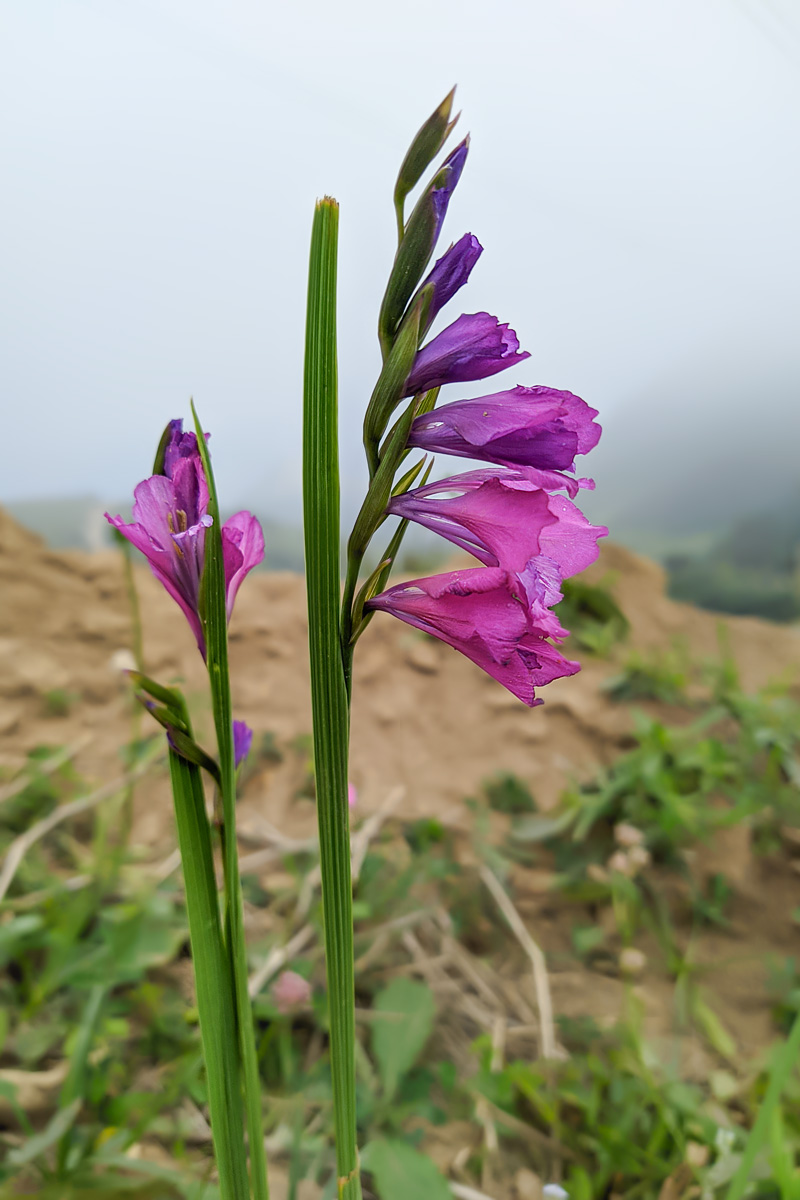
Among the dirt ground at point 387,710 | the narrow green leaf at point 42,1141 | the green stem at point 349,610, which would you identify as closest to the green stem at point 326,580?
the green stem at point 349,610

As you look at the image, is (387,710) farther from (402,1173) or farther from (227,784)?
(227,784)

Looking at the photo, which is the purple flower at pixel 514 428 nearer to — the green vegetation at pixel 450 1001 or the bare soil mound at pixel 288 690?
the green vegetation at pixel 450 1001

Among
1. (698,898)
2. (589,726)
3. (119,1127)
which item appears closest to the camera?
(119,1127)

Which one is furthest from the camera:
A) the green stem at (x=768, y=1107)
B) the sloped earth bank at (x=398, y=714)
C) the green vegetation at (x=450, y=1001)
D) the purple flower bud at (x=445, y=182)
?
the sloped earth bank at (x=398, y=714)

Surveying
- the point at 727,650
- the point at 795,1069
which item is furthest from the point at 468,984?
the point at 727,650

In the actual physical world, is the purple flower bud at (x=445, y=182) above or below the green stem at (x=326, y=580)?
above

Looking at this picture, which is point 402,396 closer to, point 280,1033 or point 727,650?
point 280,1033

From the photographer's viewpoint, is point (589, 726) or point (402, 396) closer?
point (402, 396)
